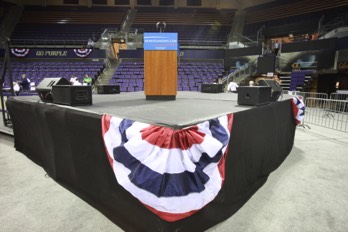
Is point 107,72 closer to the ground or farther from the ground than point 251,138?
farther from the ground

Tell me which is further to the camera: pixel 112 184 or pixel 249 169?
pixel 249 169

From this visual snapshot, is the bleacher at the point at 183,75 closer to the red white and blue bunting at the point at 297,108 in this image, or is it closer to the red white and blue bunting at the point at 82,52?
the red white and blue bunting at the point at 82,52

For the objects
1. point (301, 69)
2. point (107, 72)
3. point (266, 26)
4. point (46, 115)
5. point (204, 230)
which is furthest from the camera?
point (266, 26)

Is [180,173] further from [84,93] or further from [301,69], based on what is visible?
[301,69]

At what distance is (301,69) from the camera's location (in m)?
9.95

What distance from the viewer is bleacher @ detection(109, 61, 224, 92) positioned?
1015 centimetres

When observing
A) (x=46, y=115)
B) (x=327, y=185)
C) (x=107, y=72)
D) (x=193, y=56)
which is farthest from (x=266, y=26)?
(x=46, y=115)

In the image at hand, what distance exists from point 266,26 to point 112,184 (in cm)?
1631

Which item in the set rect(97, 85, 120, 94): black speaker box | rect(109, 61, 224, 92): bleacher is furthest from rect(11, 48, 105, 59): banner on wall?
rect(97, 85, 120, 94): black speaker box

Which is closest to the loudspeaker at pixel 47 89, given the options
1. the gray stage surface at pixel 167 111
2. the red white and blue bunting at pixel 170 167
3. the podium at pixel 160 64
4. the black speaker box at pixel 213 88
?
the gray stage surface at pixel 167 111

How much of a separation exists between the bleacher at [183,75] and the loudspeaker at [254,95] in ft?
25.5

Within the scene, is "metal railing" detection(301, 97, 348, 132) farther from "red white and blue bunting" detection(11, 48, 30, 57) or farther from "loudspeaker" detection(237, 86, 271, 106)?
"red white and blue bunting" detection(11, 48, 30, 57)

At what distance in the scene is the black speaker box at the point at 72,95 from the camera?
201 centimetres

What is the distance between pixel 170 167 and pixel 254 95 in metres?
1.30
